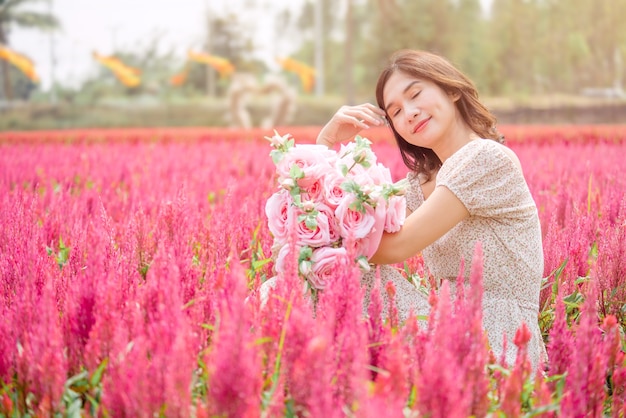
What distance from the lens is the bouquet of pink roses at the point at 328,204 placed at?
169 centimetres

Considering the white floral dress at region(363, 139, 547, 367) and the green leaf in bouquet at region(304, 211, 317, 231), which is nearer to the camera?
the green leaf in bouquet at region(304, 211, 317, 231)

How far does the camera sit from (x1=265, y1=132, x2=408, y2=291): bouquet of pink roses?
1.69 m

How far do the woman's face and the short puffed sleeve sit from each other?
253mm

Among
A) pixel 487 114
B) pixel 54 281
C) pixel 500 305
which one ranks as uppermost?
pixel 487 114

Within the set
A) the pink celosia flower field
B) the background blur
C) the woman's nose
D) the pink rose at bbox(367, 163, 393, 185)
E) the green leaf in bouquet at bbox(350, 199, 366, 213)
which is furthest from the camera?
the background blur

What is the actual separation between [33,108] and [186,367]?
111 ft

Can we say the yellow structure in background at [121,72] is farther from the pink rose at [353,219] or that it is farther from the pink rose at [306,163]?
the pink rose at [353,219]

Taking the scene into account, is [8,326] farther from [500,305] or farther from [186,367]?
[500,305]

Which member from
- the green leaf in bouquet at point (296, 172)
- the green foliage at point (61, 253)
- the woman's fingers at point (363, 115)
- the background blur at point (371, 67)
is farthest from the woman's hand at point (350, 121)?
the background blur at point (371, 67)

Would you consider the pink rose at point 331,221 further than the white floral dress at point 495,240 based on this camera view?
No

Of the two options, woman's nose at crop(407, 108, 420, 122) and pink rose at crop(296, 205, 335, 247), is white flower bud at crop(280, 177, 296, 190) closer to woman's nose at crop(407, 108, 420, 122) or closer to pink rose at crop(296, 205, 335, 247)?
pink rose at crop(296, 205, 335, 247)

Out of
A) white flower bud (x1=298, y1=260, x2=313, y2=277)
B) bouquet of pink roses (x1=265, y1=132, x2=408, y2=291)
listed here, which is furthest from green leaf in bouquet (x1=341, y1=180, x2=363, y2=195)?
white flower bud (x1=298, y1=260, x2=313, y2=277)

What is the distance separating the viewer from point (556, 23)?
104 feet

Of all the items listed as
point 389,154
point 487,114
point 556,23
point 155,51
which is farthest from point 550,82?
point 487,114
